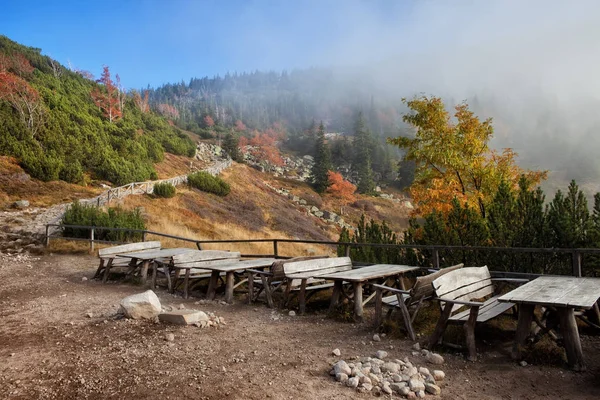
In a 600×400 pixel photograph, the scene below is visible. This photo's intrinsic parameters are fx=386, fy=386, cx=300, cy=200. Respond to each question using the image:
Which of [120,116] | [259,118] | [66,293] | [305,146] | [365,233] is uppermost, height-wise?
[259,118]

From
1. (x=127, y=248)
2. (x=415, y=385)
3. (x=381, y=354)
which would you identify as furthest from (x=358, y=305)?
(x=127, y=248)

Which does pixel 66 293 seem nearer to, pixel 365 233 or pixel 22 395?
pixel 22 395

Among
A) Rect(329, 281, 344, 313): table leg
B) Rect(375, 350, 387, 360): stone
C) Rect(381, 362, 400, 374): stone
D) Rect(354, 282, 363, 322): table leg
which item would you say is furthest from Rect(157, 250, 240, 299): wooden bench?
Rect(381, 362, 400, 374): stone

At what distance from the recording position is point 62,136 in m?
31.5

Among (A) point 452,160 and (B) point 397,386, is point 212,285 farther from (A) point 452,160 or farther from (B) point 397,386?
(A) point 452,160

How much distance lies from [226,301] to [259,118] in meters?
154

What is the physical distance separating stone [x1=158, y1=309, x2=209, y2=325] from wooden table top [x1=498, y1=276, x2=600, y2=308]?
4044mm

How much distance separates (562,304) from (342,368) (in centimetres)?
217

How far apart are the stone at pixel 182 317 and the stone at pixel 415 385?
328 cm

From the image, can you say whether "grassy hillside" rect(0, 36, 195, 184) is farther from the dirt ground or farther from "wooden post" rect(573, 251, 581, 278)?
"wooden post" rect(573, 251, 581, 278)

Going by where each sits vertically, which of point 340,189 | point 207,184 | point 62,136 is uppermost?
point 62,136

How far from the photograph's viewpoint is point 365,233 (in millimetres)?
11781

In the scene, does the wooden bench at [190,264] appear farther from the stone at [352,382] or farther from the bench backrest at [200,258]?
the stone at [352,382]

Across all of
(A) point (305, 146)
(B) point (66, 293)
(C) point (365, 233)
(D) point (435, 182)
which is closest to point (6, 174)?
(B) point (66, 293)
